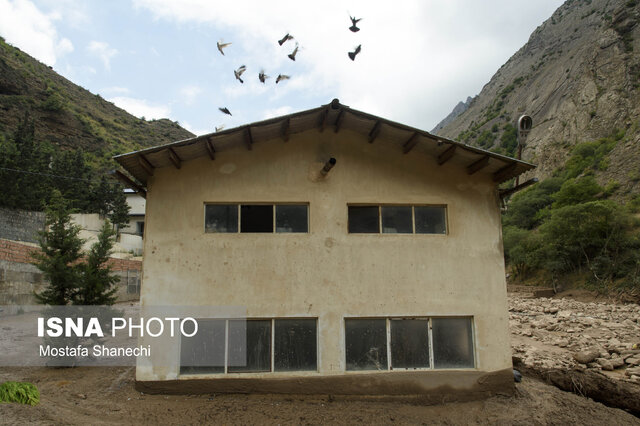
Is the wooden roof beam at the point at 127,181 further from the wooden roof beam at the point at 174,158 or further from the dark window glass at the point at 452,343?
the dark window glass at the point at 452,343

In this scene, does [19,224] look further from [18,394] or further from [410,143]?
[410,143]

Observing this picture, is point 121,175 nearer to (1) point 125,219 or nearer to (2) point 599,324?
(2) point 599,324

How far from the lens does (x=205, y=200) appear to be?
959 centimetres

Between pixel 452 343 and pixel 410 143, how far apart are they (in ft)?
14.9

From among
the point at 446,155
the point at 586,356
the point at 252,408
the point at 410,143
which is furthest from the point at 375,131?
the point at 586,356

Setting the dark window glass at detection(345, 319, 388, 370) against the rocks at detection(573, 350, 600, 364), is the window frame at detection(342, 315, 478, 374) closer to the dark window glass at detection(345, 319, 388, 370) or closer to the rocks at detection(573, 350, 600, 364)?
the dark window glass at detection(345, 319, 388, 370)

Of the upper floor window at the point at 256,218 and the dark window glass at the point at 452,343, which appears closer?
the dark window glass at the point at 452,343

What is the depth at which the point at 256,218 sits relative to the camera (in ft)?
31.8

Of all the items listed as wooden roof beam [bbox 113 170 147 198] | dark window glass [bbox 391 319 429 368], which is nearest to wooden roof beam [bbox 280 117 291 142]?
wooden roof beam [bbox 113 170 147 198]

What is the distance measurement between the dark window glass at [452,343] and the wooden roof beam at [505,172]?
3362mm

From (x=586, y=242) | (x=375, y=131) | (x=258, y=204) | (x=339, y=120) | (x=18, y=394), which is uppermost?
(x=339, y=120)

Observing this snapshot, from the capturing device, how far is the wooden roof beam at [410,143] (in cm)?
951

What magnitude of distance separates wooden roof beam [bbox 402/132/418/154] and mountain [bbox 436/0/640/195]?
128 feet

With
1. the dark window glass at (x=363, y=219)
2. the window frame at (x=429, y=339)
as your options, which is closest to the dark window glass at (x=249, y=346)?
the window frame at (x=429, y=339)
